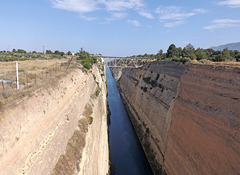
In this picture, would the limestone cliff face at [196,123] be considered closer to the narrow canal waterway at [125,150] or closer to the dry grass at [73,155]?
the narrow canal waterway at [125,150]

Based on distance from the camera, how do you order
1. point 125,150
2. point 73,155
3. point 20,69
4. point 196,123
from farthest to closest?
point 125,150 < point 20,69 < point 196,123 < point 73,155

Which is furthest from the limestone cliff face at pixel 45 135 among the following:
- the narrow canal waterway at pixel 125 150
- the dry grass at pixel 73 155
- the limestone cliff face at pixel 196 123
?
the narrow canal waterway at pixel 125 150

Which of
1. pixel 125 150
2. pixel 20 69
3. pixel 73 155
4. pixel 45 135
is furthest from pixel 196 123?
pixel 20 69

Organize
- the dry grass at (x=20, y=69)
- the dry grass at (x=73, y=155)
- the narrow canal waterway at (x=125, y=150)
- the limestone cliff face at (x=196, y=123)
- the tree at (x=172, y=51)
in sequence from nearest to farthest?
1. the dry grass at (x=73, y=155)
2. the limestone cliff face at (x=196, y=123)
3. the dry grass at (x=20, y=69)
4. the narrow canal waterway at (x=125, y=150)
5. the tree at (x=172, y=51)

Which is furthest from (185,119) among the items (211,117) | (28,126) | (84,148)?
(28,126)

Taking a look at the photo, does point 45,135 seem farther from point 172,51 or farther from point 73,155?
point 172,51

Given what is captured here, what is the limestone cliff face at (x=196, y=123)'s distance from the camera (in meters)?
7.58

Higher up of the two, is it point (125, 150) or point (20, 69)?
point (20, 69)

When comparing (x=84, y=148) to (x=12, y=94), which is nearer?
(x=12, y=94)

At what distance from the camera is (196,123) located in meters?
9.61

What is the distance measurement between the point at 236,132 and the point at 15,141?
824 cm

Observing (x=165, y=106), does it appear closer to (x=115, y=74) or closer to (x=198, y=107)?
(x=198, y=107)

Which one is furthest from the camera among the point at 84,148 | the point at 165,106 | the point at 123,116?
the point at 123,116

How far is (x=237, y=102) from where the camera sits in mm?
7582
